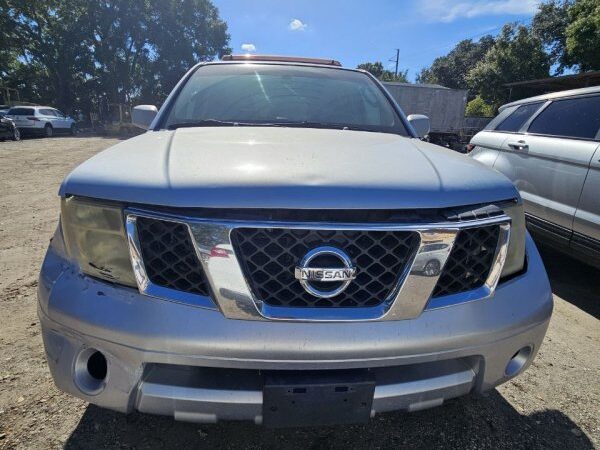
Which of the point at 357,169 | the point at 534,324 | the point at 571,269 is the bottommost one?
the point at 571,269

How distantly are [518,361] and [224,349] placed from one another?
46.0 inches

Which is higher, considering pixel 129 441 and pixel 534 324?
pixel 534 324

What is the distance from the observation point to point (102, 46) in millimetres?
32625

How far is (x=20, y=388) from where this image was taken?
6.58ft

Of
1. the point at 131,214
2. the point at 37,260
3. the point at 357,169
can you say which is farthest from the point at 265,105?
the point at 37,260

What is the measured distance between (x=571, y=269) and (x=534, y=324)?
3184 millimetres

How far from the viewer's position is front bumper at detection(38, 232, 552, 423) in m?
1.25

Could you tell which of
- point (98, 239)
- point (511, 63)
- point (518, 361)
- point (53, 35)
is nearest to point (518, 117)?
point (518, 361)

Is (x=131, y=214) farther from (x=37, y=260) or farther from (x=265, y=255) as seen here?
(x=37, y=260)

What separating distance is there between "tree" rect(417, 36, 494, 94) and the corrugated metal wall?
3195cm

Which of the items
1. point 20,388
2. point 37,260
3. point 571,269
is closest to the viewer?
point 20,388

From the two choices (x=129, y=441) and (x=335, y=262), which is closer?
(x=335, y=262)

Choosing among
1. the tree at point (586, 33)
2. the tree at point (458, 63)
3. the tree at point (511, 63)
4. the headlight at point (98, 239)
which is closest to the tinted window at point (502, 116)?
the headlight at point (98, 239)

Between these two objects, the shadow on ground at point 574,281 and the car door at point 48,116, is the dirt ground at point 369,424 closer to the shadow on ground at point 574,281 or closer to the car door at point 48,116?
the shadow on ground at point 574,281
